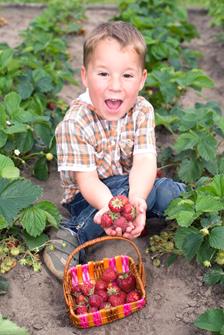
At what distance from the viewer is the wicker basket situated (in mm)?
2564

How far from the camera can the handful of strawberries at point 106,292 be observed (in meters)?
2.70

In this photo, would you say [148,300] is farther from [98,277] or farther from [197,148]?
[197,148]

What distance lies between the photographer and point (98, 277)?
113 inches

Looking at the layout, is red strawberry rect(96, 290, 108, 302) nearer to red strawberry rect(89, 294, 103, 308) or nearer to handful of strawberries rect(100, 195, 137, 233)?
red strawberry rect(89, 294, 103, 308)

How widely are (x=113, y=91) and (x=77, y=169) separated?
440mm

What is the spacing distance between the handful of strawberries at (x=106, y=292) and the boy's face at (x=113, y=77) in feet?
2.66

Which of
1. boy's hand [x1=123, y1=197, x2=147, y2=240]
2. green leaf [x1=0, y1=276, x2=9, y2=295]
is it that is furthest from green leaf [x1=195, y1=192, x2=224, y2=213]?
green leaf [x1=0, y1=276, x2=9, y2=295]

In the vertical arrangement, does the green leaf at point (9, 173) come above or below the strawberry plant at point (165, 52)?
above

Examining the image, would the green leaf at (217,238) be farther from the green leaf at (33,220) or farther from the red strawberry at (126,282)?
the green leaf at (33,220)

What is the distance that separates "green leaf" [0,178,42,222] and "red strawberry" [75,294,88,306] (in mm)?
513

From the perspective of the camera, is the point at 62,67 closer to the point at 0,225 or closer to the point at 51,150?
the point at 51,150

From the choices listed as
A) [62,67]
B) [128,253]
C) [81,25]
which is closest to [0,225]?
[128,253]

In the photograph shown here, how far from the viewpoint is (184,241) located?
269 cm

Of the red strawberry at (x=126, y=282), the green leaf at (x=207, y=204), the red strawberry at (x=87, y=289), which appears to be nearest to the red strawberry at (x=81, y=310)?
the red strawberry at (x=87, y=289)
